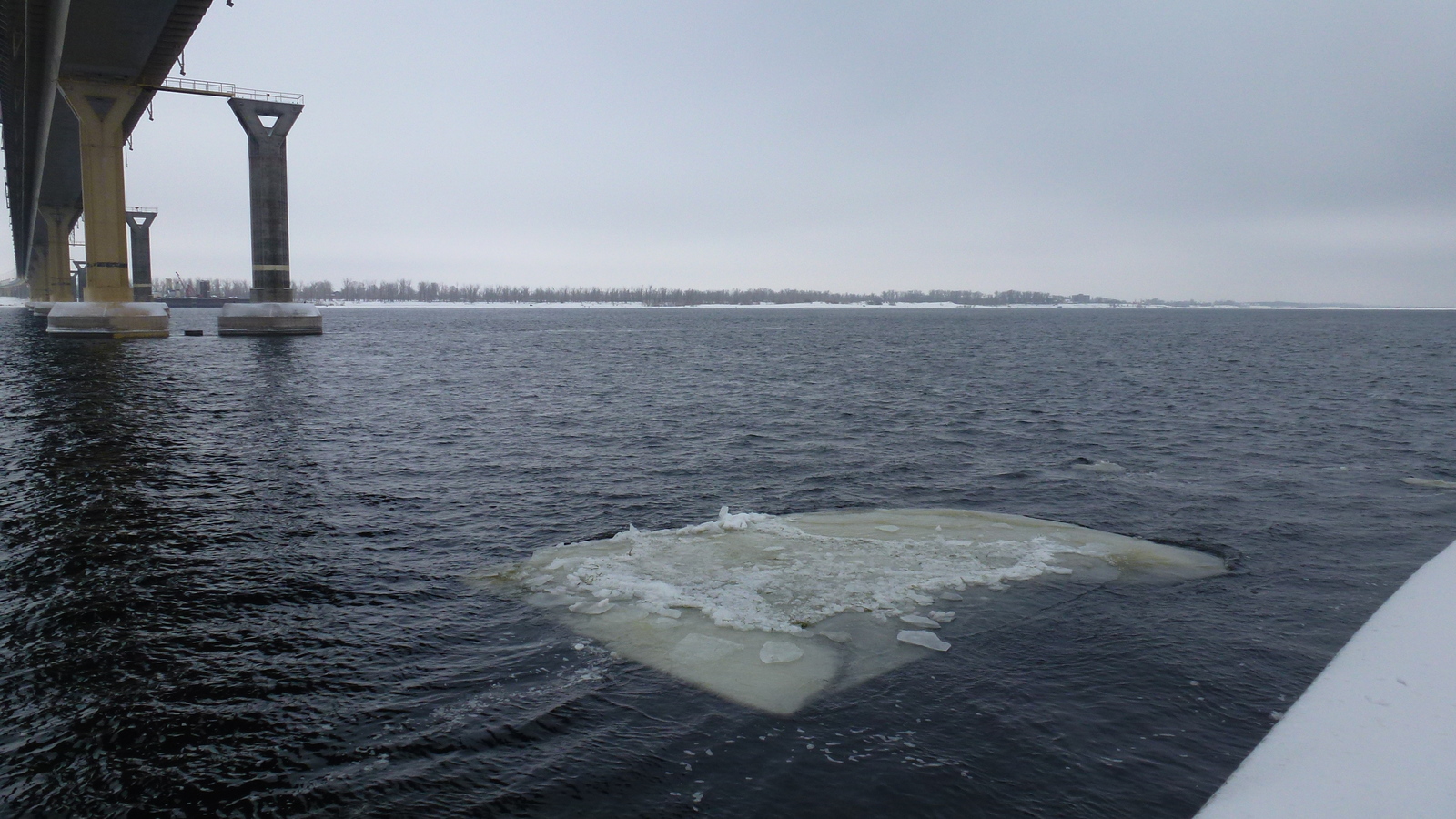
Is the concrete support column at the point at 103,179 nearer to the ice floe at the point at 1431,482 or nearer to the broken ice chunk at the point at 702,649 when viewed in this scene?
the broken ice chunk at the point at 702,649

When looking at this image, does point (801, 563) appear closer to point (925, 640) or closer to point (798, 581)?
point (798, 581)

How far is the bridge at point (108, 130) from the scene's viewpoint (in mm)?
43156

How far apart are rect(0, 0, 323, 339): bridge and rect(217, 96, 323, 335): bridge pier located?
76 mm

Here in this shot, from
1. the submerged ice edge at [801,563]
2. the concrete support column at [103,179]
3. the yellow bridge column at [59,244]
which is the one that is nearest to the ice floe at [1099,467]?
the submerged ice edge at [801,563]

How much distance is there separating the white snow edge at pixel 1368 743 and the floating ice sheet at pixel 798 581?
3.39m

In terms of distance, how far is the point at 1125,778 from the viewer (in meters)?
7.24

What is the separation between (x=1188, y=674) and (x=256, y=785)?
8.90 metres

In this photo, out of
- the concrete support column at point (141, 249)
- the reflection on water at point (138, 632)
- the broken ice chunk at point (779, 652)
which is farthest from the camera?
the concrete support column at point (141, 249)

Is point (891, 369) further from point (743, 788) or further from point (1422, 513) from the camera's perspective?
point (743, 788)

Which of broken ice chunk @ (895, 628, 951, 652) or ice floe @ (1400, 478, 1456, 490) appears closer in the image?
broken ice chunk @ (895, 628, 951, 652)

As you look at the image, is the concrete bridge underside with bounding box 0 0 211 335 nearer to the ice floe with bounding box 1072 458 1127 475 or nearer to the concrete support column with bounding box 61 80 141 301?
the concrete support column with bounding box 61 80 141 301

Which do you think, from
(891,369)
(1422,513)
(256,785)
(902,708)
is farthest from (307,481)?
(891,369)

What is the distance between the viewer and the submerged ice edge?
434 inches

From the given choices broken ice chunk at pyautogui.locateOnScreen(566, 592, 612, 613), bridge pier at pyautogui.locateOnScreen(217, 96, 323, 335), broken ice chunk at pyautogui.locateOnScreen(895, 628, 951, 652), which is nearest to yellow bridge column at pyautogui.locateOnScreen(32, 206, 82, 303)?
bridge pier at pyautogui.locateOnScreen(217, 96, 323, 335)
